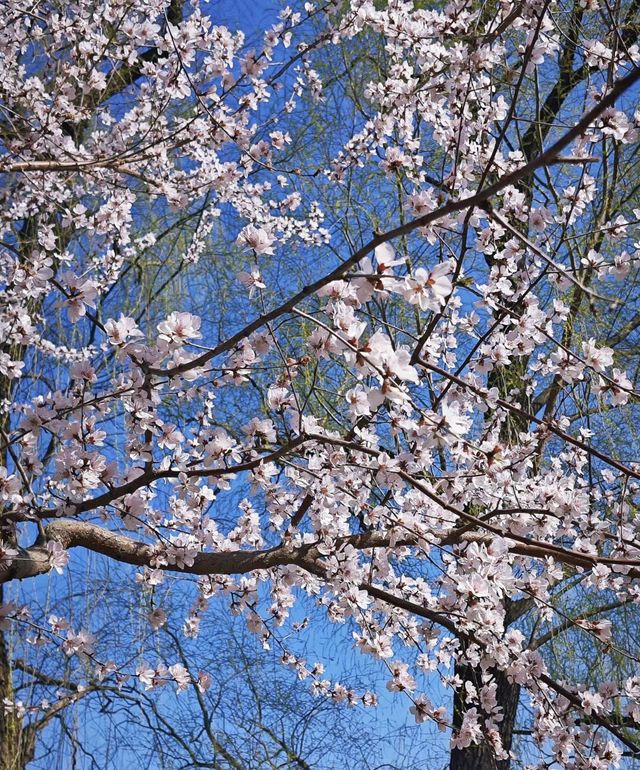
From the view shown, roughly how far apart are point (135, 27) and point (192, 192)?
1.91ft

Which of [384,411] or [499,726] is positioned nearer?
[384,411]

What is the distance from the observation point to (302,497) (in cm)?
195

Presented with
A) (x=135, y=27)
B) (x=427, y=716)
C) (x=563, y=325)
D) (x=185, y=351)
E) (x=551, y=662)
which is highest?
(x=135, y=27)

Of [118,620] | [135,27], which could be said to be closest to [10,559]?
[135,27]

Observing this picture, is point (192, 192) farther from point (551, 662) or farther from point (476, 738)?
point (551, 662)

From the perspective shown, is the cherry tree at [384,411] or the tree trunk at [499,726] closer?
the cherry tree at [384,411]

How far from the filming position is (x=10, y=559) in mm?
1804

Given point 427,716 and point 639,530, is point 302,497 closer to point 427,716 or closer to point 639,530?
point 427,716

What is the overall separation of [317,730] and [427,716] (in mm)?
2251

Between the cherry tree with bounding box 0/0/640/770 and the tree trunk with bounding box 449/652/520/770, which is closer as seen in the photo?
the cherry tree with bounding box 0/0/640/770

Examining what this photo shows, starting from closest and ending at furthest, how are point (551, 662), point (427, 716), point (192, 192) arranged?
1. point (427, 716)
2. point (192, 192)
3. point (551, 662)

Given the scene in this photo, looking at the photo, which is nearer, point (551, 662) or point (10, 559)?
point (10, 559)

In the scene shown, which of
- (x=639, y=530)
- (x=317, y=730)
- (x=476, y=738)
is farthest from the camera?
(x=317, y=730)

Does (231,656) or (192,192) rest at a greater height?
(192,192)
